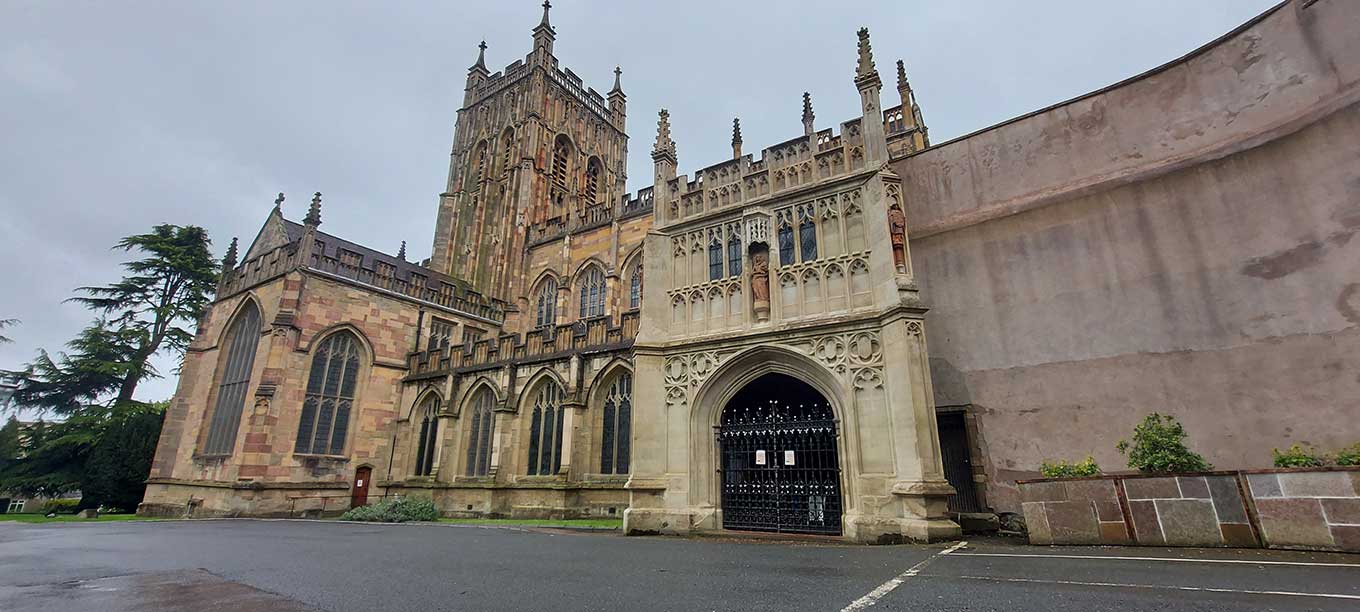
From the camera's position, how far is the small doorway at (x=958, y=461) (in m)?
10.3

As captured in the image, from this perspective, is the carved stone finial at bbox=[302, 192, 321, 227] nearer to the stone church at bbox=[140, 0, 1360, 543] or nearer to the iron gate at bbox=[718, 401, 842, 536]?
the stone church at bbox=[140, 0, 1360, 543]

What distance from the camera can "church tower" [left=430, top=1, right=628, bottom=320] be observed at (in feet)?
98.9

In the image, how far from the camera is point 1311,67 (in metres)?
8.45

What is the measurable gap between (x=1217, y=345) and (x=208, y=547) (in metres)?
15.7

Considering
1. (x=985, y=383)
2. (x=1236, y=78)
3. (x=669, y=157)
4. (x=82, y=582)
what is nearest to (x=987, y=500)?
(x=985, y=383)

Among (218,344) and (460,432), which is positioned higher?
(218,344)

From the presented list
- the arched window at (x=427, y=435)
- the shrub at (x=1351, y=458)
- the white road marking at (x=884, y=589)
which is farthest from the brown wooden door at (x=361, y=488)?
the shrub at (x=1351, y=458)

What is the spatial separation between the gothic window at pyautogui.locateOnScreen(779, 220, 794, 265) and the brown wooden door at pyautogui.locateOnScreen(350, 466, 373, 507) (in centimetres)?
1757

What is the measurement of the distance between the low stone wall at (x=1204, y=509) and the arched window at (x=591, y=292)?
19676 millimetres

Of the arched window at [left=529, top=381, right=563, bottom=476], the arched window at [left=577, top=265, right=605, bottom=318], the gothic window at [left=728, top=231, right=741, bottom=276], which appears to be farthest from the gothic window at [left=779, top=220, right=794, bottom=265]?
the arched window at [left=577, top=265, right=605, bottom=318]

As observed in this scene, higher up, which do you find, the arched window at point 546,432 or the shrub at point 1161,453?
the arched window at point 546,432

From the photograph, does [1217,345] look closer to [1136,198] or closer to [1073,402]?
[1073,402]

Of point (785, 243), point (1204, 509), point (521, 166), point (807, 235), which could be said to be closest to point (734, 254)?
point (785, 243)

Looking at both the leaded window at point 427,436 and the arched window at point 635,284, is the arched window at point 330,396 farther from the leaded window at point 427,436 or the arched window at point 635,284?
the arched window at point 635,284
